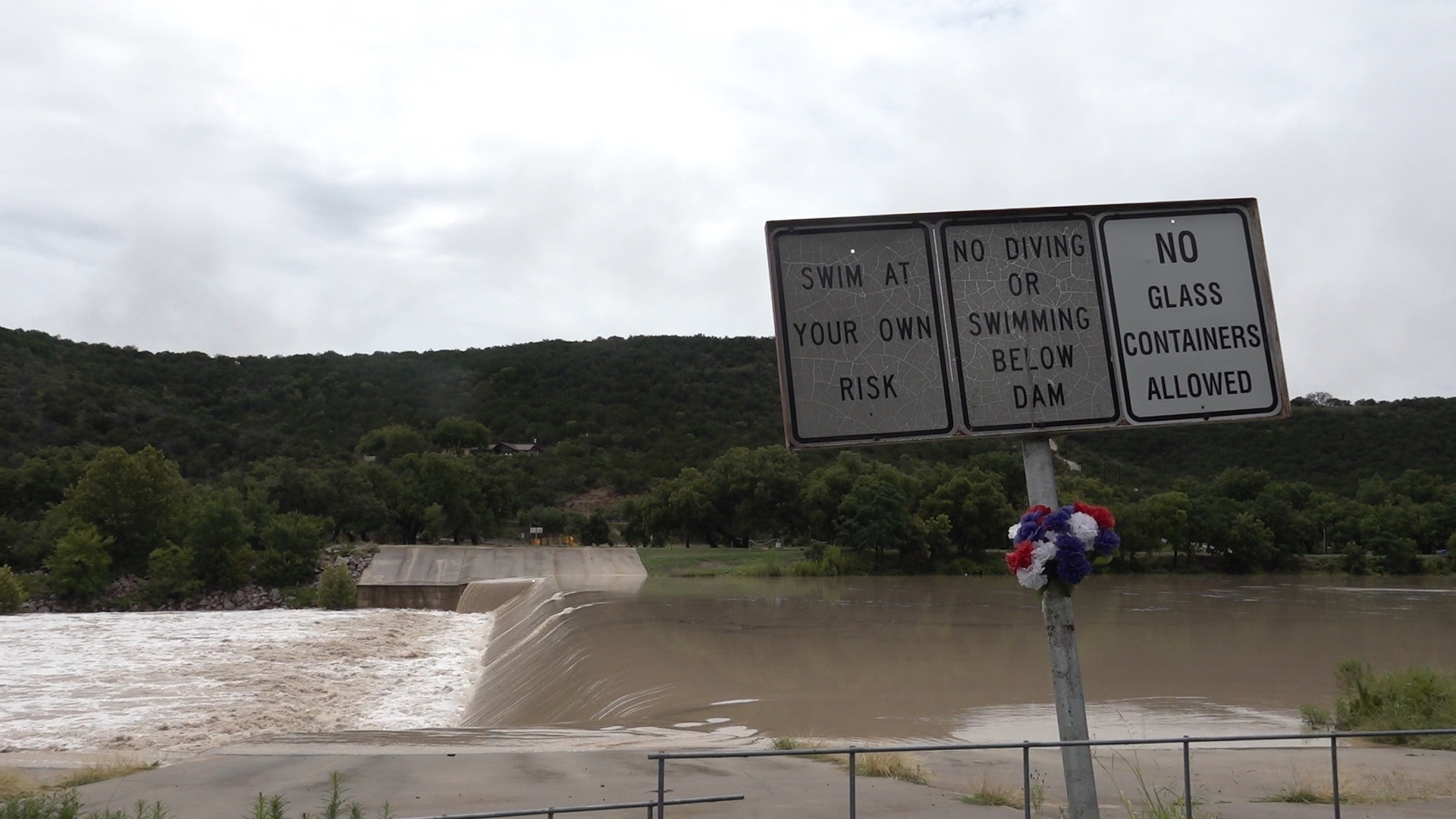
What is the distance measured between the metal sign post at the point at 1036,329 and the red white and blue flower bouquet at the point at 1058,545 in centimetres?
7

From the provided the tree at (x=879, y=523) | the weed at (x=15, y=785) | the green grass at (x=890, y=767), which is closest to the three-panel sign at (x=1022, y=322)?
the green grass at (x=890, y=767)

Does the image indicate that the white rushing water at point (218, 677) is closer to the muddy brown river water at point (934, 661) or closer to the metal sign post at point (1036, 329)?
the muddy brown river water at point (934, 661)

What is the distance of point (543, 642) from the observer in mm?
26266

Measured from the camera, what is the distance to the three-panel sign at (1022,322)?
3.81 meters

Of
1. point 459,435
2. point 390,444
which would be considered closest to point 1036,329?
point 390,444

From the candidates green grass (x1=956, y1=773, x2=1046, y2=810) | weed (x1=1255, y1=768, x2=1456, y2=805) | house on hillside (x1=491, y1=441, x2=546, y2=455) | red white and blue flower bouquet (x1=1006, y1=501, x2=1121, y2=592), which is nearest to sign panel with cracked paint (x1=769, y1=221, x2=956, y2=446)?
red white and blue flower bouquet (x1=1006, y1=501, x2=1121, y2=592)

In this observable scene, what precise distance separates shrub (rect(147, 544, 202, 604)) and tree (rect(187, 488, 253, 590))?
0.40m

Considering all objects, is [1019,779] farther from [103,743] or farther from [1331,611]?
[1331,611]

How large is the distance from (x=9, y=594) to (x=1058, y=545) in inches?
2061

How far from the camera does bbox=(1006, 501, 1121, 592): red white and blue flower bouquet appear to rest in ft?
13.0

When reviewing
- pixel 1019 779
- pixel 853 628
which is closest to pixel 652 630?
pixel 853 628

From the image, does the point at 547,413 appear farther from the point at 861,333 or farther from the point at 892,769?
the point at 861,333

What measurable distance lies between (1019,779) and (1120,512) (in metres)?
49.0

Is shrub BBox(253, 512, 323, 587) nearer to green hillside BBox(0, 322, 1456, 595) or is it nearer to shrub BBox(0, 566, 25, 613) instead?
green hillside BBox(0, 322, 1456, 595)
